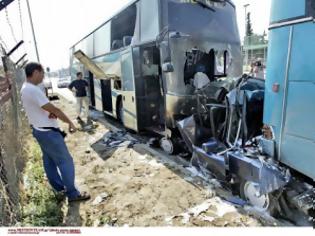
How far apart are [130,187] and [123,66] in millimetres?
3797

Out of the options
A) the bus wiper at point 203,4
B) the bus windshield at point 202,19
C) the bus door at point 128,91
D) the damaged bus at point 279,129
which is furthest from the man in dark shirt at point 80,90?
the damaged bus at point 279,129

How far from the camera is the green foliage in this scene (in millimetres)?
3453

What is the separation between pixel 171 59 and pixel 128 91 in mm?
2168

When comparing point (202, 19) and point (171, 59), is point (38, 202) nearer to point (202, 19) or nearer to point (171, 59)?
point (171, 59)

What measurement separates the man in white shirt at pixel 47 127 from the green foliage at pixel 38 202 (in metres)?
0.24

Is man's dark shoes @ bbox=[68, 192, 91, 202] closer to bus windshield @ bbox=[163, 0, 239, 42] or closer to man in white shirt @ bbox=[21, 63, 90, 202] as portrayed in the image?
man in white shirt @ bbox=[21, 63, 90, 202]

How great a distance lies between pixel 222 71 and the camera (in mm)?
6336

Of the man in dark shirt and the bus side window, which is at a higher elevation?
the bus side window

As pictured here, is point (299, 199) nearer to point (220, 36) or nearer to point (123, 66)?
point (220, 36)

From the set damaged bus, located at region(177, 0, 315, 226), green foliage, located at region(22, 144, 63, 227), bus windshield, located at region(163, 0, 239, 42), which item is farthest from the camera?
bus windshield, located at region(163, 0, 239, 42)

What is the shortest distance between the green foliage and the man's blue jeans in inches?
9.0

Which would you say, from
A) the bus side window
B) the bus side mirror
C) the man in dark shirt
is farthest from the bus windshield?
the man in dark shirt

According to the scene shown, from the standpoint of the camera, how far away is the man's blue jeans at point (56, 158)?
3.79 m

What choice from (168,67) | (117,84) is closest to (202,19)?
(168,67)
